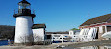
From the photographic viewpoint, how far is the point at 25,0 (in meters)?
23.1

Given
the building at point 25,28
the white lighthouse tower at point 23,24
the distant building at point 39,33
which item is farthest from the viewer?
the white lighthouse tower at point 23,24

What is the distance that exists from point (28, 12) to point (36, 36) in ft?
14.1

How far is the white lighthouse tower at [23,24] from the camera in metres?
22.3

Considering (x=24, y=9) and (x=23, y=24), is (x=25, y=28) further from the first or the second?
(x=24, y=9)

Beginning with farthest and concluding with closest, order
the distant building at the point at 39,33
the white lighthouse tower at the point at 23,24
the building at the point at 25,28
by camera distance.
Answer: the white lighthouse tower at the point at 23,24, the building at the point at 25,28, the distant building at the point at 39,33

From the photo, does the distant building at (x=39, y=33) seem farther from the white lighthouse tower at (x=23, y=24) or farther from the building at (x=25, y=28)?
the white lighthouse tower at (x=23, y=24)

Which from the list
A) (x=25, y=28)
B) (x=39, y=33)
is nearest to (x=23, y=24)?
(x=25, y=28)

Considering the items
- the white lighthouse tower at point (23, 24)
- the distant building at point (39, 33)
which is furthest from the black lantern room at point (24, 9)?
the distant building at point (39, 33)

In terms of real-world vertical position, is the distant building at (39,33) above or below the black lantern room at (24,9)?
below

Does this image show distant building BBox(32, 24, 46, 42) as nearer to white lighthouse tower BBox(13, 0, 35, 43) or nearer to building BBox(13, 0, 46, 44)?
building BBox(13, 0, 46, 44)

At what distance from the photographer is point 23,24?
73.5 ft

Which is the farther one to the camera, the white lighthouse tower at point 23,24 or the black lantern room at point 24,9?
the white lighthouse tower at point 23,24

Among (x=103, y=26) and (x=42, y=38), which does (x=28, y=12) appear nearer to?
(x=42, y=38)

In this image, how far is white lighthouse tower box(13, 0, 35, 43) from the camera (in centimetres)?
2228
